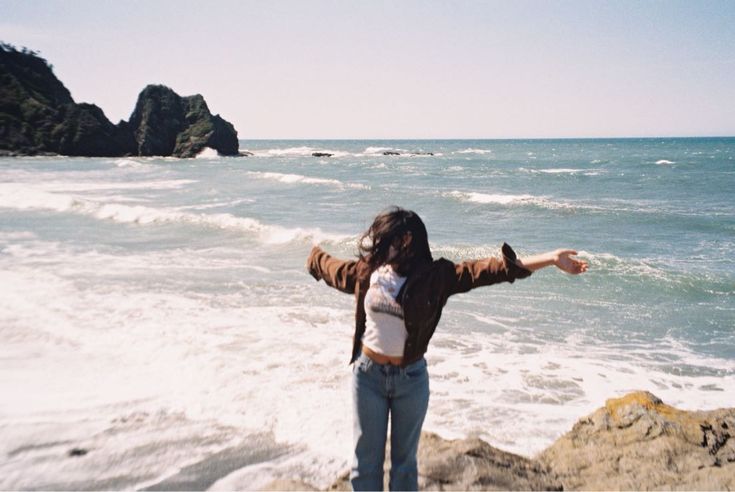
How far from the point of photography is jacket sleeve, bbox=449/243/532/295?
271cm

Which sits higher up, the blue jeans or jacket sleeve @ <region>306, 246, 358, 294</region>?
jacket sleeve @ <region>306, 246, 358, 294</region>

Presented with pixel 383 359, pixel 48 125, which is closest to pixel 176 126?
pixel 48 125

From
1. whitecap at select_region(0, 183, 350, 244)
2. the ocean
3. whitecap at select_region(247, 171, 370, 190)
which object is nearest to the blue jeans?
the ocean

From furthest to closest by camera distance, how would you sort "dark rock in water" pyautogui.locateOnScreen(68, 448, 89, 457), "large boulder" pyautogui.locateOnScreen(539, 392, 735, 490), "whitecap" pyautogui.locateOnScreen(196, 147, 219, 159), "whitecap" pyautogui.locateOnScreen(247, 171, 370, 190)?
"whitecap" pyautogui.locateOnScreen(196, 147, 219, 159) → "whitecap" pyautogui.locateOnScreen(247, 171, 370, 190) → "dark rock in water" pyautogui.locateOnScreen(68, 448, 89, 457) → "large boulder" pyautogui.locateOnScreen(539, 392, 735, 490)

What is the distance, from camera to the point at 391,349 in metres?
2.81

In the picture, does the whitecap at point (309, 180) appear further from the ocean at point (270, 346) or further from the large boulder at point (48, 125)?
the large boulder at point (48, 125)

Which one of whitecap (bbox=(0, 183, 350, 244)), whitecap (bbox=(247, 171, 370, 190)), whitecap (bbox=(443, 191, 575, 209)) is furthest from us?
whitecap (bbox=(247, 171, 370, 190))

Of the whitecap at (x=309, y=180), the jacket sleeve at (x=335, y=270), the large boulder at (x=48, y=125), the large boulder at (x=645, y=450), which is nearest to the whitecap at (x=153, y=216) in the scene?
the large boulder at (x=645, y=450)

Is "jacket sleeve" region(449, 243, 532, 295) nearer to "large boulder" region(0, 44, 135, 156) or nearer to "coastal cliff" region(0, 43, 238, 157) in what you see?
"coastal cliff" region(0, 43, 238, 157)

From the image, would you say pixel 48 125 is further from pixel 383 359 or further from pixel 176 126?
pixel 383 359

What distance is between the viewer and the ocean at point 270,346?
4.73 meters

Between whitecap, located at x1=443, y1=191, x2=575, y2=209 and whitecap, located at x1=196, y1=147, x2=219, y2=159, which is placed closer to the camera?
whitecap, located at x1=443, y1=191, x2=575, y2=209

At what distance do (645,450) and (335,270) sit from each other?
2.61 m

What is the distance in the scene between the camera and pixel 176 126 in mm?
88062
